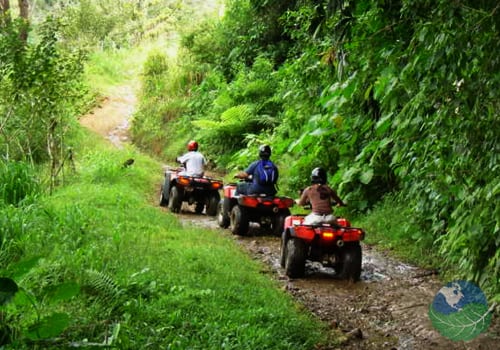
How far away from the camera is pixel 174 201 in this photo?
12.2m

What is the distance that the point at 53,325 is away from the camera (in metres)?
3.44

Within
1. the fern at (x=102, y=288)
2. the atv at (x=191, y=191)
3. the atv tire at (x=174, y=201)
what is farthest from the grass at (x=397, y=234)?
the fern at (x=102, y=288)

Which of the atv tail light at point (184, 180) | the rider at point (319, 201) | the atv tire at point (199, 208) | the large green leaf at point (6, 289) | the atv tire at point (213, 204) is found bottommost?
the atv tire at point (199, 208)

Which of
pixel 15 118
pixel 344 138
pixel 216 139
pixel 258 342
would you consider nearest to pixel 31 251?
pixel 258 342

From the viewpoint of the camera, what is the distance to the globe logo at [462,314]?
5.43 meters

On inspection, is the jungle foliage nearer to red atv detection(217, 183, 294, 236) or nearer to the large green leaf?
red atv detection(217, 183, 294, 236)

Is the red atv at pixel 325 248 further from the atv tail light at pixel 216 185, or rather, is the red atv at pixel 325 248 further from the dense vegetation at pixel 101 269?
the atv tail light at pixel 216 185

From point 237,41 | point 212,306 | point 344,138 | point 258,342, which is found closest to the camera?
point 258,342

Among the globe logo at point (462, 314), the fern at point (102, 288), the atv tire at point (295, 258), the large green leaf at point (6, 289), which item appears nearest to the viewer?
the large green leaf at point (6, 289)

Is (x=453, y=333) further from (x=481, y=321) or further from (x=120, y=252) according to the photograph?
(x=120, y=252)

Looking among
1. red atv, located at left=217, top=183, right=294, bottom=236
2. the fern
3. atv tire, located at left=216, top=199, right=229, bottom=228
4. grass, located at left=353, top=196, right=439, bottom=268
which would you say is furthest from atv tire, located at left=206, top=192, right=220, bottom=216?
the fern

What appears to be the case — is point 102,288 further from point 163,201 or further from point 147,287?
point 163,201

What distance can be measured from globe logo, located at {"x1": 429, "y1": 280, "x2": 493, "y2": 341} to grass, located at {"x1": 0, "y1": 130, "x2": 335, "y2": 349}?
3.76ft

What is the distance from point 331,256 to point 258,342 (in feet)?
10.1
